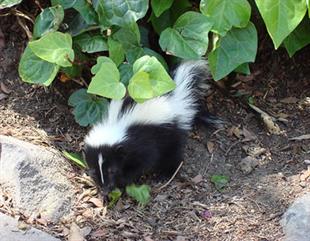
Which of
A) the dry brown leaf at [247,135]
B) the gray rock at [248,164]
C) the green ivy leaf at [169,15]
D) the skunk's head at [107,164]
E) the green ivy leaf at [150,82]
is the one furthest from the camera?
the dry brown leaf at [247,135]

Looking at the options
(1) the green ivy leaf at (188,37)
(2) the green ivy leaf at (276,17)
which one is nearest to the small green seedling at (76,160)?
(1) the green ivy leaf at (188,37)

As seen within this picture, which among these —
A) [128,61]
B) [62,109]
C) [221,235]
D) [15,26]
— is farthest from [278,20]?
[15,26]

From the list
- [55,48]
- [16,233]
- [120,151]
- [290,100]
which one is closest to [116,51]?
[55,48]

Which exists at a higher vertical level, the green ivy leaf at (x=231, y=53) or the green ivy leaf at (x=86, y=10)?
the green ivy leaf at (x=86, y=10)

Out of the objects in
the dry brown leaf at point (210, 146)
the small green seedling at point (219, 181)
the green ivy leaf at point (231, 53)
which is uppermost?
the green ivy leaf at point (231, 53)

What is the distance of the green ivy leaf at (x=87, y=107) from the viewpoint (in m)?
4.07

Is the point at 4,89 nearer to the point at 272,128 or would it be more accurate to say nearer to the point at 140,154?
the point at 140,154

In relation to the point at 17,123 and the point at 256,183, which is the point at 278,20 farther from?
the point at 17,123

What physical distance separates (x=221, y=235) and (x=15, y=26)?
1.84 meters

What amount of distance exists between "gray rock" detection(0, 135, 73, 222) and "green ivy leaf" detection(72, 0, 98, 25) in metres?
0.77

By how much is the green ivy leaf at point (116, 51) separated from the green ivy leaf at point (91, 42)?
0.18ft

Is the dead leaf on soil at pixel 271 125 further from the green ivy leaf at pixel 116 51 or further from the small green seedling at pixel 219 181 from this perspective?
the green ivy leaf at pixel 116 51

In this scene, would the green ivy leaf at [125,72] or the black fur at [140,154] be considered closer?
the green ivy leaf at [125,72]

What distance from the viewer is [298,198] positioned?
381 cm
